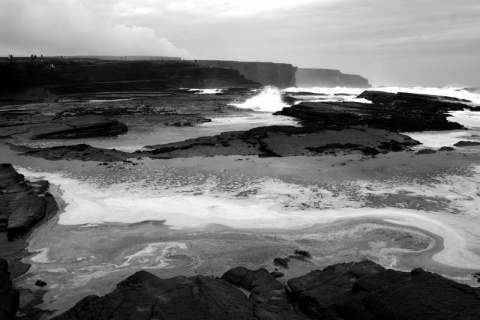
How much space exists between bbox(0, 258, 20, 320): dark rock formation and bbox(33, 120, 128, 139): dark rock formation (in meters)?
13.7

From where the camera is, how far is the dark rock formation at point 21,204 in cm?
756

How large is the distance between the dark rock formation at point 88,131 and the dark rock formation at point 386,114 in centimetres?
1002

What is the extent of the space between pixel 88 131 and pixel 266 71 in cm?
7921

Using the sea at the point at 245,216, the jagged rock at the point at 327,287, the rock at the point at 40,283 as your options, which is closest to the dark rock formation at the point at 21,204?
the sea at the point at 245,216

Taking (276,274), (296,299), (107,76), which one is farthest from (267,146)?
(107,76)

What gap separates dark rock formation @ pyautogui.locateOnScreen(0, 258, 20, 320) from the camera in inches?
181

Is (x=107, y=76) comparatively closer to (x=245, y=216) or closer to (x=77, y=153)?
(x=77, y=153)

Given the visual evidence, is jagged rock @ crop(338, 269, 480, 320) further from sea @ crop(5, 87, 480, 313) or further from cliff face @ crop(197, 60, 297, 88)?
cliff face @ crop(197, 60, 297, 88)

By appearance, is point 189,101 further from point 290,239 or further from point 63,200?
point 290,239

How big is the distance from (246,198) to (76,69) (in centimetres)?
4574

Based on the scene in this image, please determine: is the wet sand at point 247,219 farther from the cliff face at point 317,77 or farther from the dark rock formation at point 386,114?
the cliff face at point 317,77

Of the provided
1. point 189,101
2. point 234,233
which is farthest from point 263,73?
point 234,233

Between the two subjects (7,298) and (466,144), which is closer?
(7,298)

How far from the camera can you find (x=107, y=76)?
51.1 m
